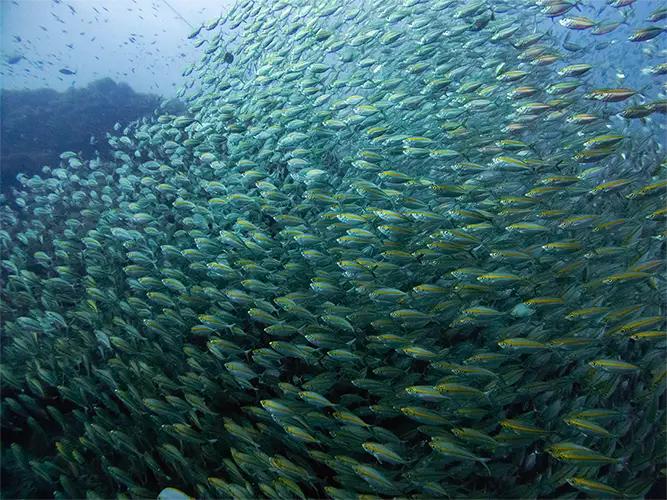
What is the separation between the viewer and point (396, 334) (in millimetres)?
3660

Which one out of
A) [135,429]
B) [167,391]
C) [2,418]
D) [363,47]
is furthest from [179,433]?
[363,47]

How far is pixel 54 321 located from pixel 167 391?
8.77 ft

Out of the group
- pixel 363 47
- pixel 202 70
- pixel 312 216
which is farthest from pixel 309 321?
pixel 202 70

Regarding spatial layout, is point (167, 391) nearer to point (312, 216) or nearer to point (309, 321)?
point (309, 321)

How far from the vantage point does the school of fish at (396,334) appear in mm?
2920

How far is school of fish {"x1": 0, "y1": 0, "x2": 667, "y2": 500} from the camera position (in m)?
2.92

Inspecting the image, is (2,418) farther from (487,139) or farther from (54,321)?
(487,139)

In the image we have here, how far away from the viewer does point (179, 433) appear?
3.44 m

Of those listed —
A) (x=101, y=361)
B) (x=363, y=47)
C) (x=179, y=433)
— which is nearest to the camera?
(x=179, y=433)

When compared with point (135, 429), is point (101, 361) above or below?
above

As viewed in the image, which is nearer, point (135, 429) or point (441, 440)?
point (441, 440)

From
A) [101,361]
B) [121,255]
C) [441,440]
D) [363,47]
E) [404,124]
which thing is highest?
[363,47]

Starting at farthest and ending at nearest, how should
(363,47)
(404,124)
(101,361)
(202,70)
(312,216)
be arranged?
(202,70)
(363,47)
(404,124)
(312,216)
(101,361)

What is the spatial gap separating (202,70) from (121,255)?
286 inches
